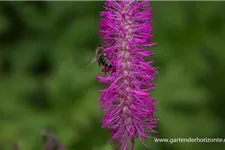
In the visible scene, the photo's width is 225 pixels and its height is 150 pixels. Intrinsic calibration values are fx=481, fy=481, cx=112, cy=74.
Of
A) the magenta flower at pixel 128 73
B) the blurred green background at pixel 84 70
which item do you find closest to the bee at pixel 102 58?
the magenta flower at pixel 128 73

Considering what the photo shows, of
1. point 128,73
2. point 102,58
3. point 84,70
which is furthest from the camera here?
point 84,70

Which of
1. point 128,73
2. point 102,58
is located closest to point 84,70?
point 102,58

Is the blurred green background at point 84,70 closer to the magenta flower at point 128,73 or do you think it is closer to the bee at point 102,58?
the bee at point 102,58

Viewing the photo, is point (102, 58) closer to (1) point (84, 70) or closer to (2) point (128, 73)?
(2) point (128, 73)

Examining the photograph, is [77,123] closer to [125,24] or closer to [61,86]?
[61,86]

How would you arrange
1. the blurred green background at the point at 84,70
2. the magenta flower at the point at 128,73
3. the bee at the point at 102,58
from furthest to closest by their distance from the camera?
the blurred green background at the point at 84,70 → the bee at the point at 102,58 → the magenta flower at the point at 128,73

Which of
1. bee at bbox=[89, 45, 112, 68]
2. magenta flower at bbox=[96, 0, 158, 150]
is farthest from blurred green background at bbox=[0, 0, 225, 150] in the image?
magenta flower at bbox=[96, 0, 158, 150]
